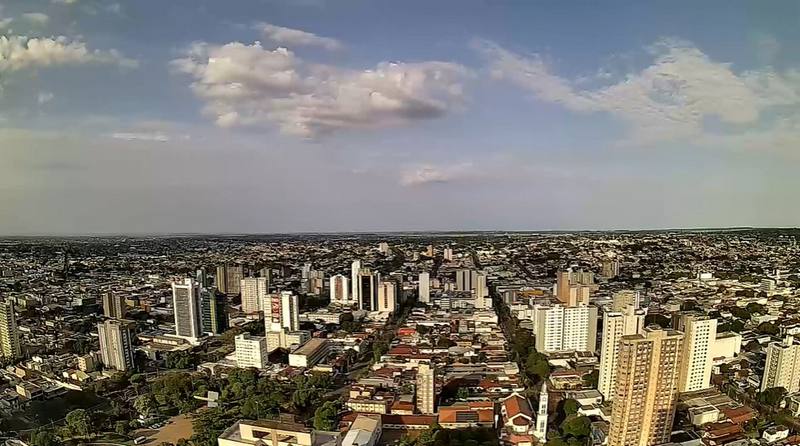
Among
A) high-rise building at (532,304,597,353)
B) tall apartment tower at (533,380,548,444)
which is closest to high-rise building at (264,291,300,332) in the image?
high-rise building at (532,304,597,353)

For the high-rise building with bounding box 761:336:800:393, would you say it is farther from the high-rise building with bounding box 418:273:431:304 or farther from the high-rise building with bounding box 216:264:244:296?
the high-rise building with bounding box 216:264:244:296

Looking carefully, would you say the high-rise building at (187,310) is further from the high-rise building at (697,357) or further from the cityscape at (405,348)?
the high-rise building at (697,357)

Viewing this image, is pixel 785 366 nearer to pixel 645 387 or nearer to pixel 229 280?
pixel 645 387

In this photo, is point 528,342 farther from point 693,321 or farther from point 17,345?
point 17,345

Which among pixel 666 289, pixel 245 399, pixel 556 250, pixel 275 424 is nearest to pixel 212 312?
pixel 245 399

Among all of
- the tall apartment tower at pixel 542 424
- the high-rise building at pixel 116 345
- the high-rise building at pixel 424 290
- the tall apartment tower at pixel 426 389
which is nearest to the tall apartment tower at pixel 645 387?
the tall apartment tower at pixel 542 424

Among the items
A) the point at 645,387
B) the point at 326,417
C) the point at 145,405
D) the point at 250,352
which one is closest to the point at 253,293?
the point at 250,352
